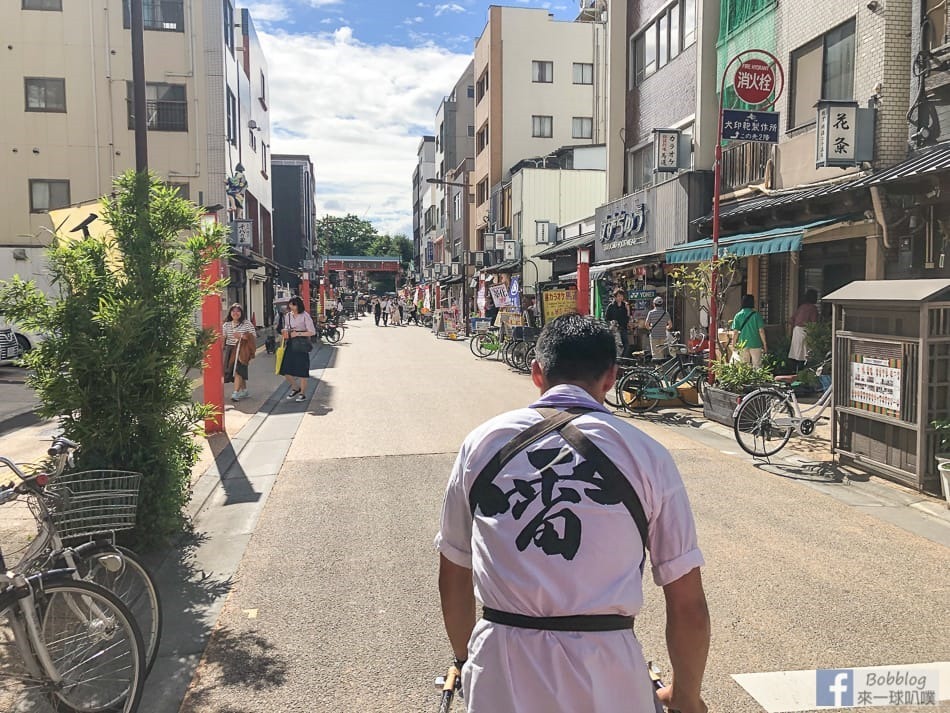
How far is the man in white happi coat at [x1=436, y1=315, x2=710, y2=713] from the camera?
5.76 feet

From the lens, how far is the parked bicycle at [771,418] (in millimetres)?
8555

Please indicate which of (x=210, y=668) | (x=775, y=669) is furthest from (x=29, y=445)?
(x=775, y=669)

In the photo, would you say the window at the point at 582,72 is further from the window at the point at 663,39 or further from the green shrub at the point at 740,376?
the green shrub at the point at 740,376

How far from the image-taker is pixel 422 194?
88000 millimetres

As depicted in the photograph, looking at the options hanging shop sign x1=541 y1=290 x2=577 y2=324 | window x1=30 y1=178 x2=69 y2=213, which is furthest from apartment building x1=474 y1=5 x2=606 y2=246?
hanging shop sign x1=541 y1=290 x2=577 y2=324

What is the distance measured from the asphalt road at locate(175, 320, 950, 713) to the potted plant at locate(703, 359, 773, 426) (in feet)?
6.87

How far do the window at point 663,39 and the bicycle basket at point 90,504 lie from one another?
711 inches

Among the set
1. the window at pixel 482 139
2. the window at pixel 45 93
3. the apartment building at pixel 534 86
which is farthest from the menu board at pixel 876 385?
the window at pixel 482 139

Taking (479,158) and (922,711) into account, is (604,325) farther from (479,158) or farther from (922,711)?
(479,158)

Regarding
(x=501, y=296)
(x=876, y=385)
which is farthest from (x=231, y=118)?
(x=876, y=385)

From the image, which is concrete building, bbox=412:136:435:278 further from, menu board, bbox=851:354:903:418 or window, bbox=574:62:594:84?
menu board, bbox=851:354:903:418

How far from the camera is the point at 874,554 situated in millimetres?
5441

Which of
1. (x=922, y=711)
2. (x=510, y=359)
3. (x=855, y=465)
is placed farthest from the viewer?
(x=510, y=359)

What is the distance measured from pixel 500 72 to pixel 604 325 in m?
41.6
